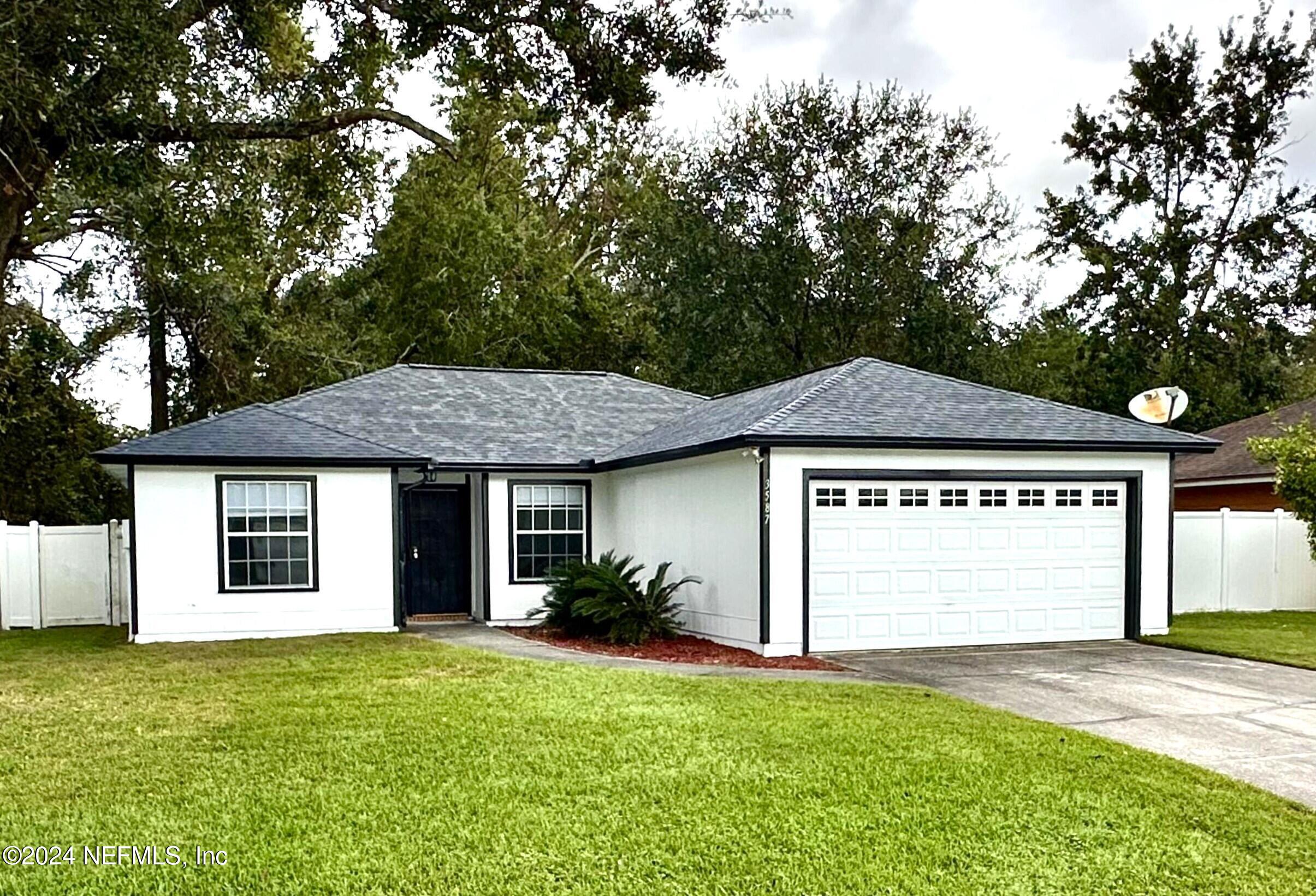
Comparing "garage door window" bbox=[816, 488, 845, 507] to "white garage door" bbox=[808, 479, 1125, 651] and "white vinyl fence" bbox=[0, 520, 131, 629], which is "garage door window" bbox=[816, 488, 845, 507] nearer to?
"white garage door" bbox=[808, 479, 1125, 651]

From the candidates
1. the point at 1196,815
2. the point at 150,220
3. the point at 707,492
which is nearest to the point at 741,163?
the point at 707,492

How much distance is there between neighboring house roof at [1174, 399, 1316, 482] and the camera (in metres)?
19.2

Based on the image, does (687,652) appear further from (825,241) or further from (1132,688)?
(825,241)

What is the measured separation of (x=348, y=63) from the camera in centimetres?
1134

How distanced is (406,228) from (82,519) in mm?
9907

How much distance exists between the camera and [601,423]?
675 inches

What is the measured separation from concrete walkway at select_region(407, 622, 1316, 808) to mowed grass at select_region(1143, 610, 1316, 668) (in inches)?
12.6

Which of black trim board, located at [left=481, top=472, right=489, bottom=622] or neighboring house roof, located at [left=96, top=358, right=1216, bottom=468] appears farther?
black trim board, located at [left=481, top=472, right=489, bottom=622]

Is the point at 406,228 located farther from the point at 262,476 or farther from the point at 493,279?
the point at 262,476

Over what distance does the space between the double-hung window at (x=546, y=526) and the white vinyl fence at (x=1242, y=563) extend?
8.87 meters

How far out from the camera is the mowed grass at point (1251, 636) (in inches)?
459

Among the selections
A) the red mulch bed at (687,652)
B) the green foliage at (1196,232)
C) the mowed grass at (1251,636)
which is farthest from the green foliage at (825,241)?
the red mulch bed at (687,652)

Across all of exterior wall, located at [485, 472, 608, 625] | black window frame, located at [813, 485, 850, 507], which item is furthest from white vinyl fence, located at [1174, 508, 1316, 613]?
exterior wall, located at [485, 472, 608, 625]

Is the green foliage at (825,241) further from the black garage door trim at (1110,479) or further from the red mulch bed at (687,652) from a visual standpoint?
the red mulch bed at (687,652)
